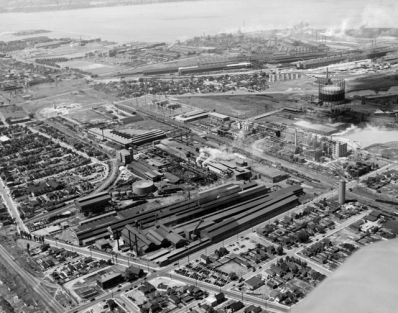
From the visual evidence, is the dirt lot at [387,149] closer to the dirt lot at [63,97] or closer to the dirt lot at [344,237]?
the dirt lot at [344,237]

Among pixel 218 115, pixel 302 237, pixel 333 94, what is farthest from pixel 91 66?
pixel 302 237

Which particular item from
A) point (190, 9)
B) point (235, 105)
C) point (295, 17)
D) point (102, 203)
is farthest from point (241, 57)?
point (190, 9)

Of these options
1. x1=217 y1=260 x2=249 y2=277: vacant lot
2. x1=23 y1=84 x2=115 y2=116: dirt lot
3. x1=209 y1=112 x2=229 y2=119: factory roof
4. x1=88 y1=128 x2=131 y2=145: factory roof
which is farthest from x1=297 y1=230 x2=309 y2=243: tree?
x1=23 y1=84 x2=115 y2=116: dirt lot

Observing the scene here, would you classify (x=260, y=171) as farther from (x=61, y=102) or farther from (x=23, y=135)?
(x=61, y=102)

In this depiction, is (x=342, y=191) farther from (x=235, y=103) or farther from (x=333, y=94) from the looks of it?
(x=235, y=103)

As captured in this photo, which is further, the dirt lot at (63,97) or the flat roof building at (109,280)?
the dirt lot at (63,97)

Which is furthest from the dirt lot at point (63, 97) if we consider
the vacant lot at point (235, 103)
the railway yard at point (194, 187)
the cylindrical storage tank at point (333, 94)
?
the cylindrical storage tank at point (333, 94)
